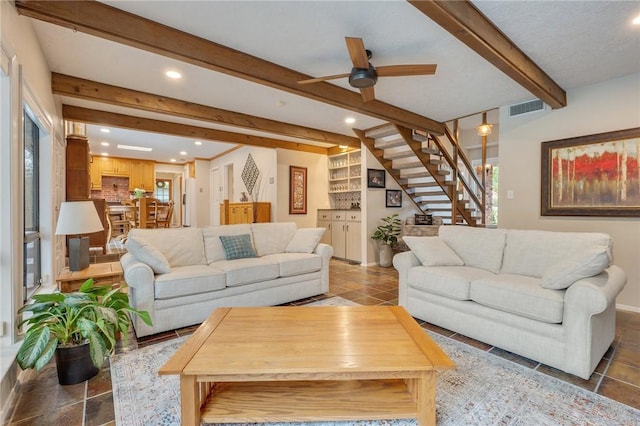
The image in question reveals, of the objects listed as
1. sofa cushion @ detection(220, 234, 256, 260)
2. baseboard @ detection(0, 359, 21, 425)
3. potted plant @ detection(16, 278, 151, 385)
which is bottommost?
baseboard @ detection(0, 359, 21, 425)

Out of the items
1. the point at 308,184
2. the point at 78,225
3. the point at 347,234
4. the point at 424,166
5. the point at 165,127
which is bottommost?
the point at 347,234

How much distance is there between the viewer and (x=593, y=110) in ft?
10.9

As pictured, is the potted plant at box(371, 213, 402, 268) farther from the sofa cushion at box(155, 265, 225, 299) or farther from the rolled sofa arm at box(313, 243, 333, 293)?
the sofa cushion at box(155, 265, 225, 299)

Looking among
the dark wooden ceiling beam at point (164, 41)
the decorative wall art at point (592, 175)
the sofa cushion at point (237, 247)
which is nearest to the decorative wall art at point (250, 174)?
the sofa cushion at point (237, 247)

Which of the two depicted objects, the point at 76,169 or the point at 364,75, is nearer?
the point at 364,75

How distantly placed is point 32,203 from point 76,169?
7.18 ft

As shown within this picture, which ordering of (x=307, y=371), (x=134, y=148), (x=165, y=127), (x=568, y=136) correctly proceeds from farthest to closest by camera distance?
(x=134, y=148), (x=165, y=127), (x=568, y=136), (x=307, y=371)

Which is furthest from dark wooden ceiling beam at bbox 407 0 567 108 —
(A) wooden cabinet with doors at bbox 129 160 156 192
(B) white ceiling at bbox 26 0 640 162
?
(A) wooden cabinet with doors at bbox 129 160 156 192

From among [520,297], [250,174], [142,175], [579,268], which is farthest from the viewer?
[142,175]

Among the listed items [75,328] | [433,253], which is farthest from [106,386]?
[433,253]

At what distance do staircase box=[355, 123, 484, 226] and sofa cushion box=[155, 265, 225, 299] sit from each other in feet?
11.3

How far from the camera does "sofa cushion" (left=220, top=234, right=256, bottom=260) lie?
3.33m

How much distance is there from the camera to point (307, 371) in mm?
1283

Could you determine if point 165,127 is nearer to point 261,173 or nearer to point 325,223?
point 261,173
